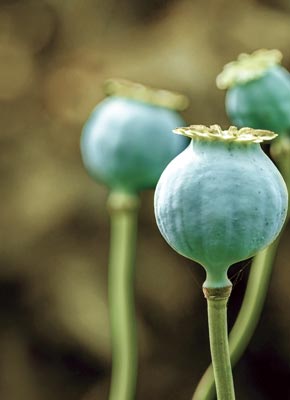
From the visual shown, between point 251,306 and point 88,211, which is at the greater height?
point 88,211


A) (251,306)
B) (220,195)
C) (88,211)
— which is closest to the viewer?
(220,195)

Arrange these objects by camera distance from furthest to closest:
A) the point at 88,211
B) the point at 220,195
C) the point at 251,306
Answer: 1. the point at 88,211
2. the point at 251,306
3. the point at 220,195

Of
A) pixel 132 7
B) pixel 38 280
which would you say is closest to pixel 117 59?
pixel 132 7

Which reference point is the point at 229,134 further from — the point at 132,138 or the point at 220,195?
the point at 132,138

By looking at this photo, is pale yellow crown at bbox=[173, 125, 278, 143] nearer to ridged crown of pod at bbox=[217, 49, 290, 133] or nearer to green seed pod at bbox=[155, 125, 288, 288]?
green seed pod at bbox=[155, 125, 288, 288]

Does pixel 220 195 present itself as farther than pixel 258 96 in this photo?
No

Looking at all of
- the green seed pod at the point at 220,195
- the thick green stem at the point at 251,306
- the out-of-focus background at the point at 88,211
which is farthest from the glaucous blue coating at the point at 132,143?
the out-of-focus background at the point at 88,211

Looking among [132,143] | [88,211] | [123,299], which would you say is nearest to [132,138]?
[132,143]
